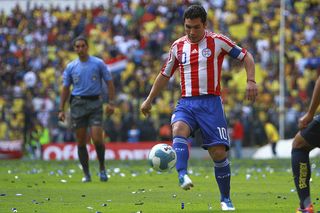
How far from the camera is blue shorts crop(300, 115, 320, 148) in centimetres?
961

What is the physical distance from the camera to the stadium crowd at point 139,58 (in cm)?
3192

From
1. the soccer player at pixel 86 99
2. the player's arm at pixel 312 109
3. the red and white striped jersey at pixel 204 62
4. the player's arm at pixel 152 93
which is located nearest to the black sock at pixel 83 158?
the soccer player at pixel 86 99

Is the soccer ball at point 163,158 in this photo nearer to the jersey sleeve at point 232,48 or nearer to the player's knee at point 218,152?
the player's knee at point 218,152

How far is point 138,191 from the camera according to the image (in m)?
14.4

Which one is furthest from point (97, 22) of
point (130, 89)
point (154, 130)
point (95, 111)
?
point (95, 111)

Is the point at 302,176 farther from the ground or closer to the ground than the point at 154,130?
farther from the ground

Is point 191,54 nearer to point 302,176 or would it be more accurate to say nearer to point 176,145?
point 176,145

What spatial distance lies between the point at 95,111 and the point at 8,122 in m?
15.7

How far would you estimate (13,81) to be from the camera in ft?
119

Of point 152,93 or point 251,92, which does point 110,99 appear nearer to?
point 152,93

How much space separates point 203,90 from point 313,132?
6.48 feet

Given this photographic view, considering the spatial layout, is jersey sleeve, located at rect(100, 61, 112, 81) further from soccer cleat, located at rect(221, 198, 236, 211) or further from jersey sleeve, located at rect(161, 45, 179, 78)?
soccer cleat, located at rect(221, 198, 236, 211)

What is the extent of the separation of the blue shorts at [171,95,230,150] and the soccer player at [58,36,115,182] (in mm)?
5805

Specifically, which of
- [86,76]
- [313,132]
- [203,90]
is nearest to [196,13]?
[203,90]
